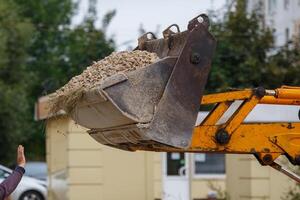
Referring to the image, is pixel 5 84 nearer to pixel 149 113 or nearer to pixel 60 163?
pixel 60 163

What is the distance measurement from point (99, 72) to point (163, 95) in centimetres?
70

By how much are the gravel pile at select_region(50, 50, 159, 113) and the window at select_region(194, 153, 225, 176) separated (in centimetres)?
1424

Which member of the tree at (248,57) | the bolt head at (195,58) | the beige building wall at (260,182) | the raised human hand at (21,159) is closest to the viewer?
the bolt head at (195,58)

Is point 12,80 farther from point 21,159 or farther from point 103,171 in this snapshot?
point 21,159

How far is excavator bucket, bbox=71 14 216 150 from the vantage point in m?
7.78

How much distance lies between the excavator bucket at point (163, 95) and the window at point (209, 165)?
1480 centimetres

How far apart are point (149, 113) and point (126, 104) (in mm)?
182

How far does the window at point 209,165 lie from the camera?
22828 mm

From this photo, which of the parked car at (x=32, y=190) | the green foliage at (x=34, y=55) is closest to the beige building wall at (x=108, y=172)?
the green foliage at (x=34, y=55)

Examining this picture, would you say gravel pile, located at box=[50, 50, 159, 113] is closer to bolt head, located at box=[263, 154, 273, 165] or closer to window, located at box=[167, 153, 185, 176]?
bolt head, located at box=[263, 154, 273, 165]

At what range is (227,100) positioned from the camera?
8719 mm

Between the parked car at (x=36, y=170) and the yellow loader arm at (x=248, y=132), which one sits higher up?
the parked car at (x=36, y=170)

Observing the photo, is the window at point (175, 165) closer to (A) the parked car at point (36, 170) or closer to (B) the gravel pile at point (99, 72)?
(A) the parked car at point (36, 170)

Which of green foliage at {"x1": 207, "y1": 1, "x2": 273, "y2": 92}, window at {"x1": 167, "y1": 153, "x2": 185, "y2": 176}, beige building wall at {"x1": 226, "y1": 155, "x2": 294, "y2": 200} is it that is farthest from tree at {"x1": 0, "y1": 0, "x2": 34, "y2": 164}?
beige building wall at {"x1": 226, "y1": 155, "x2": 294, "y2": 200}
